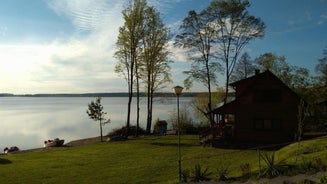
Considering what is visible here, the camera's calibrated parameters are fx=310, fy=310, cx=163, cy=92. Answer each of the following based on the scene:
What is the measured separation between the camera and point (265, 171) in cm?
1193

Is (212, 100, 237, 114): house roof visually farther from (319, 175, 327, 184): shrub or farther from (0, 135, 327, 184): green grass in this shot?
(319, 175, 327, 184): shrub

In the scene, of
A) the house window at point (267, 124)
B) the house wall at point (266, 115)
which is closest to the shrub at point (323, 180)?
the house wall at point (266, 115)

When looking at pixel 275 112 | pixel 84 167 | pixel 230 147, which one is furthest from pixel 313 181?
pixel 275 112

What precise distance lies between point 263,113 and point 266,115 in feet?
1.02

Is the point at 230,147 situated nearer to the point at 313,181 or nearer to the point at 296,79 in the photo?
the point at 313,181

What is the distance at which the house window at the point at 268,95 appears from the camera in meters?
26.9

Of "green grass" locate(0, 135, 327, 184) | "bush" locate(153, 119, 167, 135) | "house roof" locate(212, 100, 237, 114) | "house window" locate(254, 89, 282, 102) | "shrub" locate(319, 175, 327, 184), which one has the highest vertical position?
"house window" locate(254, 89, 282, 102)

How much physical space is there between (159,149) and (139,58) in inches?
544

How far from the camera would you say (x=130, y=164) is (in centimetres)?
2000

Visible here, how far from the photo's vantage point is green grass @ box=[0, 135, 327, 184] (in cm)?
1588

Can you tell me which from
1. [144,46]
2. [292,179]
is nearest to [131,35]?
[144,46]

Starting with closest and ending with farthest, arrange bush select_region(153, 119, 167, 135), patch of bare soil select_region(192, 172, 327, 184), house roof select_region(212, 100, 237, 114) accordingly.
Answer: patch of bare soil select_region(192, 172, 327, 184) → house roof select_region(212, 100, 237, 114) → bush select_region(153, 119, 167, 135)

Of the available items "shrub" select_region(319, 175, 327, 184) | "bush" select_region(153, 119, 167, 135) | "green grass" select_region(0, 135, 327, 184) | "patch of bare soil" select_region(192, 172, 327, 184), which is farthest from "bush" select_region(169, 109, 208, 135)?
"shrub" select_region(319, 175, 327, 184)

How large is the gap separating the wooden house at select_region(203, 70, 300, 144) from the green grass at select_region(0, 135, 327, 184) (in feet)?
11.0
